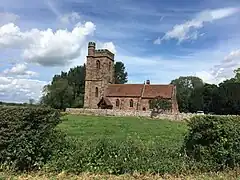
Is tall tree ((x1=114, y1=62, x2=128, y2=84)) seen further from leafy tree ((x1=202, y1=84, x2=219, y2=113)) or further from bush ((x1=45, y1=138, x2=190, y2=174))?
bush ((x1=45, y1=138, x2=190, y2=174))

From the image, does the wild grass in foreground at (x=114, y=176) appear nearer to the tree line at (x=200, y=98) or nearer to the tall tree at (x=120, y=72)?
the tree line at (x=200, y=98)

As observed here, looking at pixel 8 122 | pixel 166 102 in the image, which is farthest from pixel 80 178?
pixel 166 102

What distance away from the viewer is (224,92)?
7694cm

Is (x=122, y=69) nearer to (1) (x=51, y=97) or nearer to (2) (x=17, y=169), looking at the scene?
(1) (x=51, y=97)

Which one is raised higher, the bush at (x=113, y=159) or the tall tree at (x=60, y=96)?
the tall tree at (x=60, y=96)

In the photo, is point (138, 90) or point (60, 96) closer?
point (138, 90)

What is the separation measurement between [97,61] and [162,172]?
69720 mm

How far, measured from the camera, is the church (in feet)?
237

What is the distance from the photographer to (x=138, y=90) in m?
74.2

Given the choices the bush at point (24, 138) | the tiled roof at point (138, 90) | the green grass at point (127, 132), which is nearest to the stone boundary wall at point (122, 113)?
the tiled roof at point (138, 90)

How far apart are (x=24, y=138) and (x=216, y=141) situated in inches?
214

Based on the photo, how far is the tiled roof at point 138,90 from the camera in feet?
236

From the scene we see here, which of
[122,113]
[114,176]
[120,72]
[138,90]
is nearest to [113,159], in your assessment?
[114,176]

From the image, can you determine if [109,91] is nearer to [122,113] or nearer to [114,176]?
[122,113]
